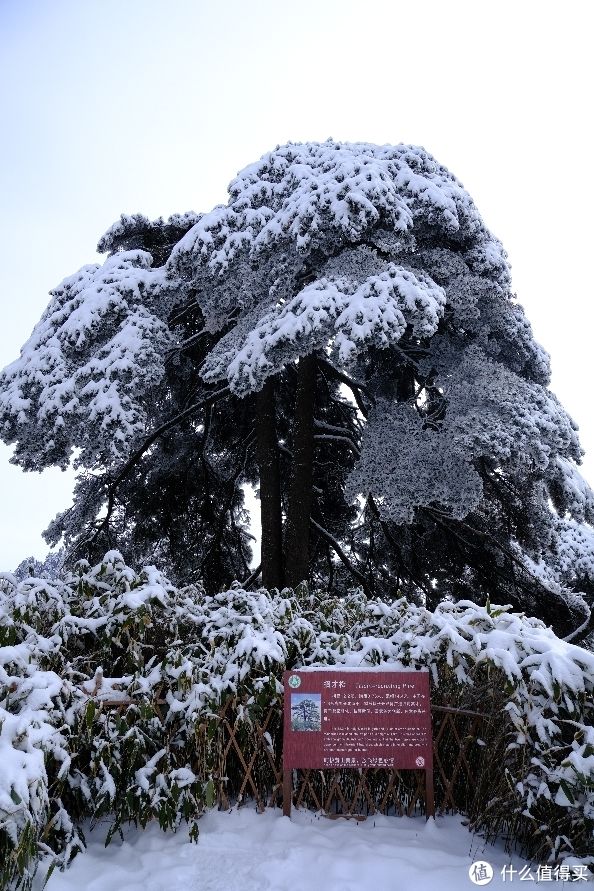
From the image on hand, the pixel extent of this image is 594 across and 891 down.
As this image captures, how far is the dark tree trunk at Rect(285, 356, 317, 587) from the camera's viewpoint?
33.0 feet

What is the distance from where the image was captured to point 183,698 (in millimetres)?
4633

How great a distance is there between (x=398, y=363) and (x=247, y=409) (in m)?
3.75

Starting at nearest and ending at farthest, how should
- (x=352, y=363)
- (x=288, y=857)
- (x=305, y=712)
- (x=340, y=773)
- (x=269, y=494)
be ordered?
(x=288, y=857)
(x=305, y=712)
(x=340, y=773)
(x=352, y=363)
(x=269, y=494)

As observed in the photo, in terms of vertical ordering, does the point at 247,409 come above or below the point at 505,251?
below

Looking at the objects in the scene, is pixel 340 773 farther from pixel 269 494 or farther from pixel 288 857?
pixel 269 494

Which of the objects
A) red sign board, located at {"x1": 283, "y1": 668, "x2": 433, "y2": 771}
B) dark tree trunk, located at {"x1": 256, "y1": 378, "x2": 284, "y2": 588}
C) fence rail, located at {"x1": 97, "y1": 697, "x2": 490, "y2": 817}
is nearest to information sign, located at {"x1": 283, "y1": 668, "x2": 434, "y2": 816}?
red sign board, located at {"x1": 283, "y1": 668, "x2": 433, "y2": 771}

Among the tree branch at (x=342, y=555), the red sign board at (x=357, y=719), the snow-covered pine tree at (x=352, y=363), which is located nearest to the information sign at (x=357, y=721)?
the red sign board at (x=357, y=719)

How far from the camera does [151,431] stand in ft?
41.2

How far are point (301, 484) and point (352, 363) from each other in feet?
9.44

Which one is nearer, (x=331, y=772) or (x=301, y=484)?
(x=331, y=772)

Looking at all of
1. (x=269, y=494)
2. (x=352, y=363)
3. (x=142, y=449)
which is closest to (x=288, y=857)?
(x=352, y=363)

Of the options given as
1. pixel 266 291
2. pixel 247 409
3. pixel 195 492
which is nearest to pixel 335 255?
pixel 266 291

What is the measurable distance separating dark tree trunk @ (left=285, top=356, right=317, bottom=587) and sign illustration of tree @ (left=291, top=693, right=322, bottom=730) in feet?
17.0

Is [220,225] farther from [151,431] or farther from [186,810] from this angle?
[186,810]
